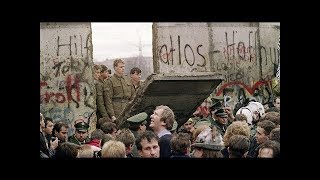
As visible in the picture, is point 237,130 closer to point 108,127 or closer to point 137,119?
point 137,119

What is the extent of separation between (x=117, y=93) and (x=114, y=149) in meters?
0.78

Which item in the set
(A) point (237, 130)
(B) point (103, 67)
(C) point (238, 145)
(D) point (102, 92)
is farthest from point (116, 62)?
(C) point (238, 145)

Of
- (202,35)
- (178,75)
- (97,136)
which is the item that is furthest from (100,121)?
(202,35)

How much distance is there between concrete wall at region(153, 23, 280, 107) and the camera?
32.5ft

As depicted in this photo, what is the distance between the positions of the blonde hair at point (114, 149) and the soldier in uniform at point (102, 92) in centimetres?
41

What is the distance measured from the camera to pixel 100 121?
991cm

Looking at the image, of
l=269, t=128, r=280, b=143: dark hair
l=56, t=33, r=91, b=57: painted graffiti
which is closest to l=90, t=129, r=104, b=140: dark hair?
l=56, t=33, r=91, b=57: painted graffiti

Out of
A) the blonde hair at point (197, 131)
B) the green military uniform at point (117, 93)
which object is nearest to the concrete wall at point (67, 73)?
the green military uniform at point (117, 93)

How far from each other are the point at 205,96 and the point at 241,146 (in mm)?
864

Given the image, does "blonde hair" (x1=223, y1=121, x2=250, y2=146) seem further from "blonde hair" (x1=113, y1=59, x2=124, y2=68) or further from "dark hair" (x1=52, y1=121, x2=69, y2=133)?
"dark hair" (x1=52, y1=121, x2=69, y2=133)

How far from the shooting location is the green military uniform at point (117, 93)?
9906 millimetres

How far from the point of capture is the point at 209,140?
991 centimetres

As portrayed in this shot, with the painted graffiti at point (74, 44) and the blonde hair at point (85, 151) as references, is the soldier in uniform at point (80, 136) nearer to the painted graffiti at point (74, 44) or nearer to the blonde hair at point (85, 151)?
the blonde hair at point (85, 151)

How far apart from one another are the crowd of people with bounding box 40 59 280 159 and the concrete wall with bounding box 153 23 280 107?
31cm
